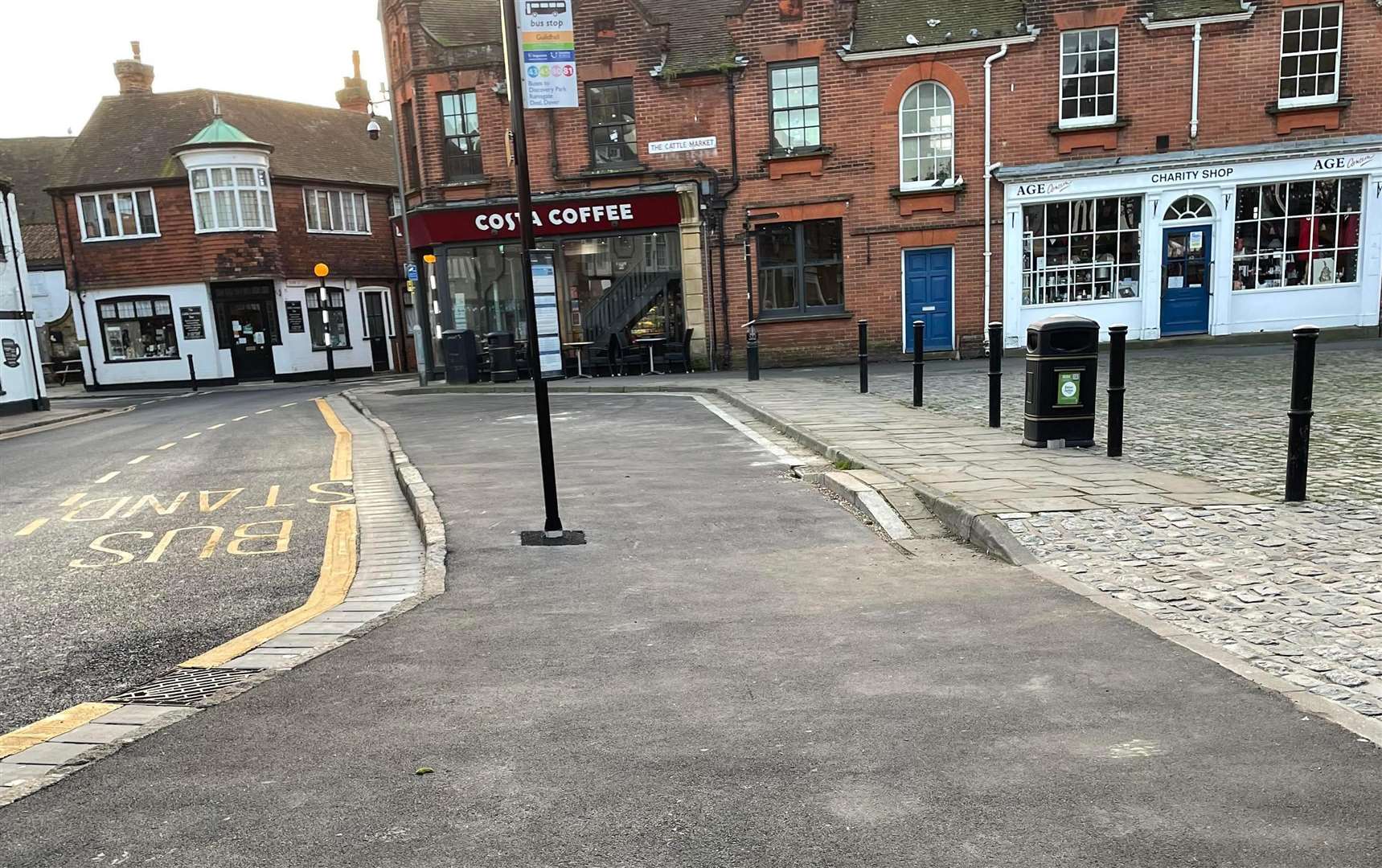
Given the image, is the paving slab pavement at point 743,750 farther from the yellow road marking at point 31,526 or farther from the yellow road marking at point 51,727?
the yellow road marking at point 31,526

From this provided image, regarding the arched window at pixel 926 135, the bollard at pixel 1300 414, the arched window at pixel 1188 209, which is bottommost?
the bollard at pixel 1300 414

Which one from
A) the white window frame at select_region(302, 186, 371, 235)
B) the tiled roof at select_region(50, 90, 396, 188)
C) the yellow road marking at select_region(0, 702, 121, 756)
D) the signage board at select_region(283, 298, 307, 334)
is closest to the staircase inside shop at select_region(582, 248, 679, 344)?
the signage board at select_region(283, 298, 307, 334)

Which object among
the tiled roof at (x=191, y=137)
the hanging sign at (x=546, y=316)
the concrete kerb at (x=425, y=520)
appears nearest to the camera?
the concrete kerb at (x=425, y=520)

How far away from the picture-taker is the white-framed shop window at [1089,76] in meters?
19.5

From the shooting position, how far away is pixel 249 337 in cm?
3108

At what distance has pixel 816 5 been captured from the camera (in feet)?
66.2

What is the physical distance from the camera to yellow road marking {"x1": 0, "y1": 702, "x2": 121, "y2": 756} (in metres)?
3.40

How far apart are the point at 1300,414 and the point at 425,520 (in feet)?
20.7

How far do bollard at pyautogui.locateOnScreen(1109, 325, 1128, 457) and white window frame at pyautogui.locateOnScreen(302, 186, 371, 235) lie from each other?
99.6ft

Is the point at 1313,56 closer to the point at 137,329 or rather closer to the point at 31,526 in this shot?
the point at 31,526

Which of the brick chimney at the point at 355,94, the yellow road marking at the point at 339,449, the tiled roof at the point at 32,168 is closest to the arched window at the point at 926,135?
the yellow road marking at the point at 339,449

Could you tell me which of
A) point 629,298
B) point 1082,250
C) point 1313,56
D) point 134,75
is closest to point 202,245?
point 134,75

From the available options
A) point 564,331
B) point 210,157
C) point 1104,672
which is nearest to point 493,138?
point 564,331

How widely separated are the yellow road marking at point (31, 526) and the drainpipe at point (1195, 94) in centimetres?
2125
